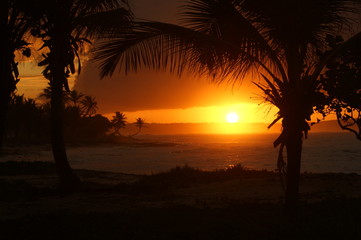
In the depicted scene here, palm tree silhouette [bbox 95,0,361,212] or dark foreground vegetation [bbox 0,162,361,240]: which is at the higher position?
palm tree silhouette [bbox 95,0,361,212]

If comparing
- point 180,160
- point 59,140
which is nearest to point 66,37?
point 59,140

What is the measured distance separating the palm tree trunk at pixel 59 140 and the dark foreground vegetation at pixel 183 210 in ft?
1.39

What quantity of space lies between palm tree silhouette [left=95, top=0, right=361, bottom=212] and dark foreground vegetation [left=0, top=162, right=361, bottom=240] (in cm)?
121

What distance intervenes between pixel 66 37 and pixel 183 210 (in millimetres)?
5796

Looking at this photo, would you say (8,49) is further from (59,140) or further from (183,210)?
(59,140)

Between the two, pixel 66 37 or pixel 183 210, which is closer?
pixel 183 210

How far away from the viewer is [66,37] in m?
11.4

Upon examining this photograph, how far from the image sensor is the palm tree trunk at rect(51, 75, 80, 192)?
1388 centimetres

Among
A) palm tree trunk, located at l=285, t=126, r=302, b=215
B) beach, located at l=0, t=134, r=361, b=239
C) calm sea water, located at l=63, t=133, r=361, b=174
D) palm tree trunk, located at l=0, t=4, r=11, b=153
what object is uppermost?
palm tree trunk, located at l=0, t=4, r=11, b=153

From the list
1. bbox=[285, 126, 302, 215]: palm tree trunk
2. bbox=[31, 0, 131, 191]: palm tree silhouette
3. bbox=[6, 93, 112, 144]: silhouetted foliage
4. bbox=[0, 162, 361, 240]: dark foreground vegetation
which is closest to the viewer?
bbox=[0, 162, 361, 240]: dark foreground vegetation

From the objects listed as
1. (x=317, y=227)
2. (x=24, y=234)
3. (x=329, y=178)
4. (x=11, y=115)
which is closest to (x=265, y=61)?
(x=317, y=227)

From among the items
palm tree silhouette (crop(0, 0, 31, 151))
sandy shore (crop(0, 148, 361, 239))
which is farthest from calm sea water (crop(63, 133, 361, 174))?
palm tree silhouette (crop(0, 0, 31, 151))

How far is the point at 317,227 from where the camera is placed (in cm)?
756

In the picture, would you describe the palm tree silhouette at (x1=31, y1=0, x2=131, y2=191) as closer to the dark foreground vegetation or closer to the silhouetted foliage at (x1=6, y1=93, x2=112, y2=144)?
the dark foreground vegetation
